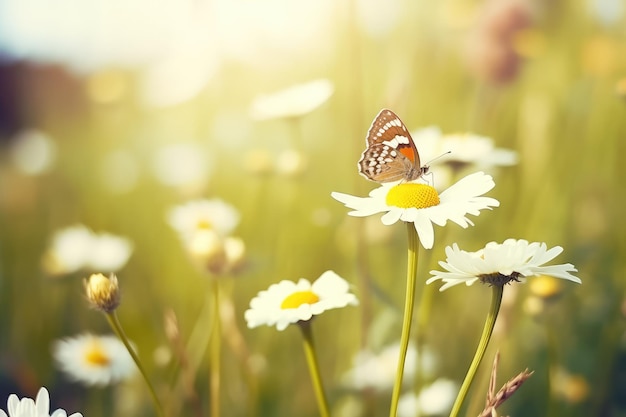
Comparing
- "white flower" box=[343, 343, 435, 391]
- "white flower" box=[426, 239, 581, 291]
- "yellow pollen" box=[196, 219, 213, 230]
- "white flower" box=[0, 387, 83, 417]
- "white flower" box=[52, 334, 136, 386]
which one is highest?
"yellow pollen" box=[196, 219, 213, 230]

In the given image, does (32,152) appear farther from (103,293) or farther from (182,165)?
(103,293)

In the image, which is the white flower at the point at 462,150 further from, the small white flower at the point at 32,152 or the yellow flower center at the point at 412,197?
the small white flower at the point at 32,152

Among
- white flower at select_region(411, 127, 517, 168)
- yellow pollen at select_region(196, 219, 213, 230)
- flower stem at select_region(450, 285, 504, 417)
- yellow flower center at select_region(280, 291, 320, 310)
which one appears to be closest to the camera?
flower stem at select_region(450, 285, 504, 417)

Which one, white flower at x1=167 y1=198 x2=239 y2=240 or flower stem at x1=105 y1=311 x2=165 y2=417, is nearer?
flower stem at x1=105 y1=311 x2=165 y2=417

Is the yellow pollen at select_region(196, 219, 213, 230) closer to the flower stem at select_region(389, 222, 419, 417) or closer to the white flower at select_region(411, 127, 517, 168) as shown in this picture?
the white flower at select_region(411, 127, 517, 168)

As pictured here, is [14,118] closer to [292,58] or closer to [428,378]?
[292,58]

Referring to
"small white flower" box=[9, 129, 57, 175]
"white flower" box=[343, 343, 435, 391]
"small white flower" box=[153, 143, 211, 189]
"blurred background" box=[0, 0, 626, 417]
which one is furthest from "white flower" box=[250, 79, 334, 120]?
"small white flower" box=[9, 129, 57, 175]


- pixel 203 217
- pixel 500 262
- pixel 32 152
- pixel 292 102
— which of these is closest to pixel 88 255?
pixel 203 217
